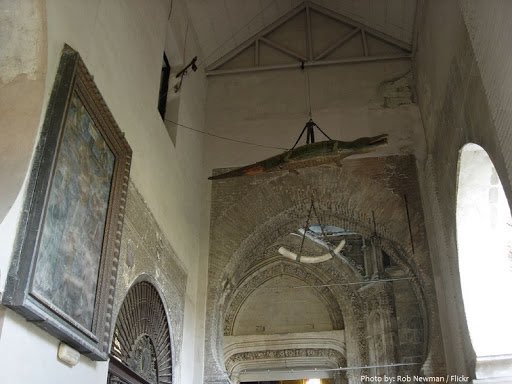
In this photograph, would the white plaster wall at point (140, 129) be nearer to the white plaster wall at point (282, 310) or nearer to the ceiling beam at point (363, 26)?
the ceiling beam at point (363, 26)

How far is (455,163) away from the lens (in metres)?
6.84

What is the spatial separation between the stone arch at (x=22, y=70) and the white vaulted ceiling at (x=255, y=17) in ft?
16.5

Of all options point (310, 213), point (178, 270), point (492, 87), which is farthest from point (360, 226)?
point (492, 87)

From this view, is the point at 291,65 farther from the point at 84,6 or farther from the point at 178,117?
the point at 84,6

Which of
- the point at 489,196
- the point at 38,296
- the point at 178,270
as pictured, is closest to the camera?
the point at 38,296

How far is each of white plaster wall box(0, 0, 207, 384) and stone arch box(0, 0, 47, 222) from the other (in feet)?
0.48

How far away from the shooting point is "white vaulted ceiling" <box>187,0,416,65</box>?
8984 millimetres

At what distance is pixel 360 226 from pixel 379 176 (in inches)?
30.2

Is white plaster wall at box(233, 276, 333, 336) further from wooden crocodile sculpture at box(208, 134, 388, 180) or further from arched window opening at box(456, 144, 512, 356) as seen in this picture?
arched window opening at box(456, 144, 512, 356)

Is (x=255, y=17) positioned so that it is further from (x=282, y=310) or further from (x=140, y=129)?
(x=282, y=310)

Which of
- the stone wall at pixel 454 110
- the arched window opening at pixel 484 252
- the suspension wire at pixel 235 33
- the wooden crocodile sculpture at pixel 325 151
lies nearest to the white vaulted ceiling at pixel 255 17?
the suspension wire at pixel 235 33

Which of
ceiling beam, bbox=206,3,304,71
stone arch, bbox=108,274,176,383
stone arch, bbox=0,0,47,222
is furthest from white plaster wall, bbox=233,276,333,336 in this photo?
stone arch, bbox=0,0,47,222

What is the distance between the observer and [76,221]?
444 cm

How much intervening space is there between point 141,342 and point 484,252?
3987mm
